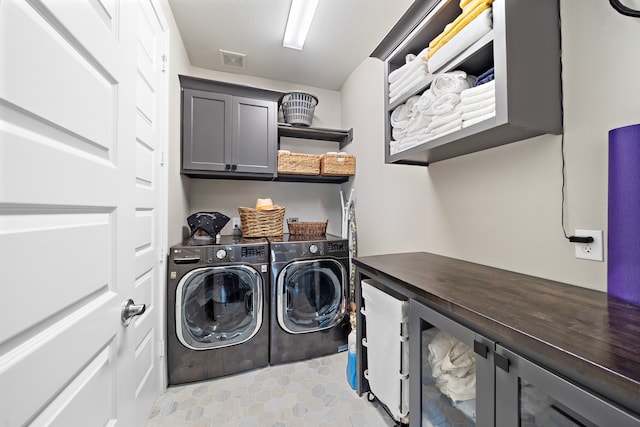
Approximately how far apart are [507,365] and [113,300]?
121 centimetres

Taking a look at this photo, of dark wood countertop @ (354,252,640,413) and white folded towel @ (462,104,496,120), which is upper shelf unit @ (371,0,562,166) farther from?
dark wood countertop @ (354,252,640,413)

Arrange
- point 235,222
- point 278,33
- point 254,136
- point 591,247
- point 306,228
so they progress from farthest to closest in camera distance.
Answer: point 235,222, point 306,228, point 254,136, point 278,33, point 591,247

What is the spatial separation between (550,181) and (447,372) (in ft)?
3.03

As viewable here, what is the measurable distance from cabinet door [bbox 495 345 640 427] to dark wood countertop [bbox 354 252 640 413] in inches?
0.9

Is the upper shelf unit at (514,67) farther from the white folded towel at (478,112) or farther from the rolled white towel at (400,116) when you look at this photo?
the rolled white towel at (400,116)

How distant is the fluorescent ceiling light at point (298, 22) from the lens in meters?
1.80

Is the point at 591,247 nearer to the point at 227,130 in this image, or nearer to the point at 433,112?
the point at 433,112

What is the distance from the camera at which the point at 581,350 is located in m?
0.58

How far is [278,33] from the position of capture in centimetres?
211

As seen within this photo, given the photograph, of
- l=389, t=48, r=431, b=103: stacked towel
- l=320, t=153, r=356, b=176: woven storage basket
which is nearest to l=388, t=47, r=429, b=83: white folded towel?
l=389, t=48, r=431, b=103: stacked towel

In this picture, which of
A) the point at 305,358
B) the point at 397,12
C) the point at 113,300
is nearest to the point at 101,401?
the point at 113,300

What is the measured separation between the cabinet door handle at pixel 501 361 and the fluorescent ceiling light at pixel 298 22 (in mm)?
2208

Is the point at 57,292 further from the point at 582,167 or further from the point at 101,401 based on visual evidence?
the point at 582,167

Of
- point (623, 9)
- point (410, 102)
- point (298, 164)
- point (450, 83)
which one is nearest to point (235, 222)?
point (298, 164)
